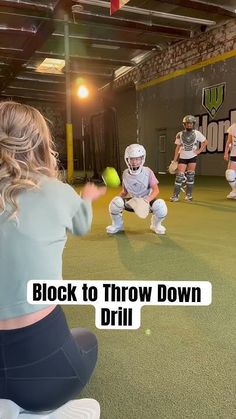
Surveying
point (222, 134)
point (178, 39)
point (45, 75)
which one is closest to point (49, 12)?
point (178, 39)

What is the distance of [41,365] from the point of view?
1.27 meters

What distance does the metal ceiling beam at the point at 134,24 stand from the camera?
Result: 10977 millimetres

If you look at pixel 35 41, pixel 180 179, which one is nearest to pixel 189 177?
pixel 180 179

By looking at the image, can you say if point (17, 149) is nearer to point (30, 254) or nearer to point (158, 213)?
Answer: point (30, 254)

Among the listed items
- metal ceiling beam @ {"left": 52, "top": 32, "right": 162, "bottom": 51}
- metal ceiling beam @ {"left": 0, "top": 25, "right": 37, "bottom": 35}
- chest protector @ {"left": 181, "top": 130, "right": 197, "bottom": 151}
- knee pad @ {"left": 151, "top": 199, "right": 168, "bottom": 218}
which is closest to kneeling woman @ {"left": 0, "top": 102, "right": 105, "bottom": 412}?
knee pad @ {"left": 151, "top": 199, "right": 168, "bottom": 218}

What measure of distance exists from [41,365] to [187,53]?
48.5 feet

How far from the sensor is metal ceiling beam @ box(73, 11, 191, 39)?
432 inches

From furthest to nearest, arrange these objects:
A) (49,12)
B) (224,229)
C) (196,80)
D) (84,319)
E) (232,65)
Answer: (196,80)
(232,65)
(49,12)
(224,229)
(84,319)

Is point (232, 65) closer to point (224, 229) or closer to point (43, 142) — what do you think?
point (224, 229)

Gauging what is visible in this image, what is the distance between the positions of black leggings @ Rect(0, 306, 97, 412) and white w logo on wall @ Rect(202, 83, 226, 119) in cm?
1314

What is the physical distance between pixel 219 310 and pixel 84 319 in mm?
850

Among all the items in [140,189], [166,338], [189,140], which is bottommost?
[166,338]

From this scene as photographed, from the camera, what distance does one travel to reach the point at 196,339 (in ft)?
6.88

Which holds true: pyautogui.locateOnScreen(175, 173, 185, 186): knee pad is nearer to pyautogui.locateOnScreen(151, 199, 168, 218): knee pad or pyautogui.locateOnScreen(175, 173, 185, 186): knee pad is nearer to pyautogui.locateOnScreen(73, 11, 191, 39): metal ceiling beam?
pyautogui.locateOnScreen(151, 199, 168, 218): knee pad
